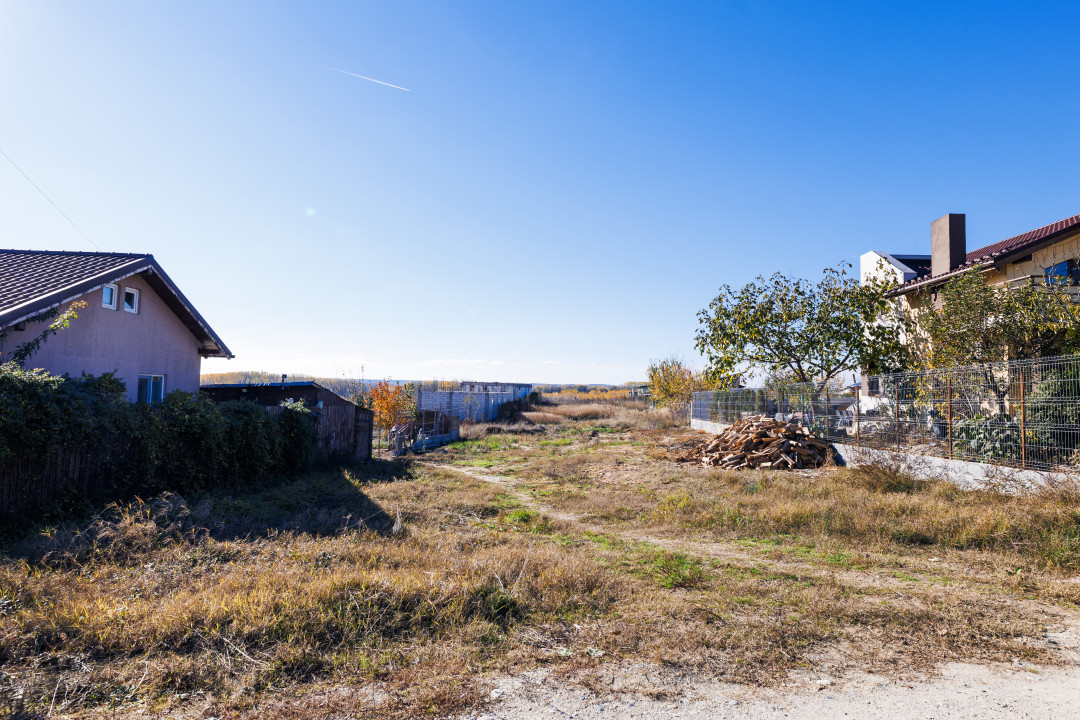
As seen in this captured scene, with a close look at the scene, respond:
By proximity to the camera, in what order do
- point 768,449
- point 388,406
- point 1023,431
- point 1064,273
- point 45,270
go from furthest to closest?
point 388,406 < point 768,449 < point 1064,273 < point 45,270 < point 1023,431

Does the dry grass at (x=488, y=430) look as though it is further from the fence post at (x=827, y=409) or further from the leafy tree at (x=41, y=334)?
the leafy tree at (x=41, y=334)

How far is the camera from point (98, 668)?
13.4 feet

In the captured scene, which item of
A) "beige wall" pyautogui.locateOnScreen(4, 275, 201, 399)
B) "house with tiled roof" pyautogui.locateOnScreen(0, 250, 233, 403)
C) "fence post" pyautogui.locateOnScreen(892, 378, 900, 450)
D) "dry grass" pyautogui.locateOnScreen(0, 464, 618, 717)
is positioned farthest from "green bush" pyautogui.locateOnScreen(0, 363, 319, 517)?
"fence post" pyautogui.locateOnScreen(892, 378, 900, 450)

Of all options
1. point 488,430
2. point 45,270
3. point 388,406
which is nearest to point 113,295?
point 45,270

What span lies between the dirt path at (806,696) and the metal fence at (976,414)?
24.0 ft

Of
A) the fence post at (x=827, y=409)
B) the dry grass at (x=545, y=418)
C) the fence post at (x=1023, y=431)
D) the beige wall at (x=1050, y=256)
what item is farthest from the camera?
the dry grass at (x=545, y=418)

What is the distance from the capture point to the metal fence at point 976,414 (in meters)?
9.95

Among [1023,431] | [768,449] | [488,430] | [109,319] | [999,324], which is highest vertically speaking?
[999,324]

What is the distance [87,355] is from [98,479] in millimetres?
5241

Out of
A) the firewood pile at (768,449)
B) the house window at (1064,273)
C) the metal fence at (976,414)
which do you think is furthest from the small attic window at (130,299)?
the house window at (1064,273)

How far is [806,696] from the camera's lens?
390 centimetres

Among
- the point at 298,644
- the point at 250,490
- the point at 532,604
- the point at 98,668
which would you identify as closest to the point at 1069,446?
the point at 532,604

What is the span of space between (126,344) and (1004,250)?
22.5 metres

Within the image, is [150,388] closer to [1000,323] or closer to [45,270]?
[45,270]
